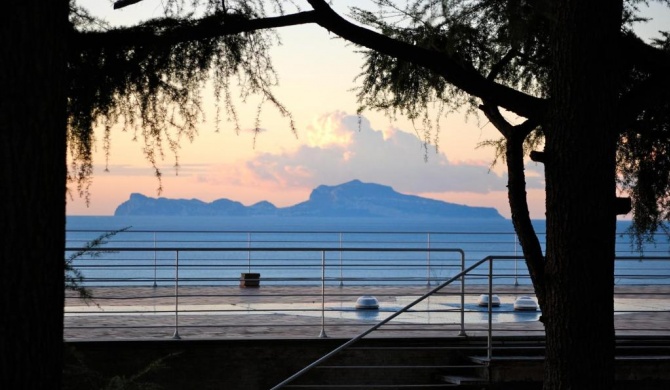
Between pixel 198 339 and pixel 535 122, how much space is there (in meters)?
4.74

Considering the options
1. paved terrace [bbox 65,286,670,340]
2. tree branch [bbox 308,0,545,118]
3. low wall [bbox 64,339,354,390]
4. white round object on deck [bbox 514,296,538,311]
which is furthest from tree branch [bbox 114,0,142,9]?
white round object on deck [bbox 514,296,538,311]

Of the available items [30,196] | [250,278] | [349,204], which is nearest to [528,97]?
[30,196]

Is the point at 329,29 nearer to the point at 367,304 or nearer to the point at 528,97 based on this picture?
the point at 528,97

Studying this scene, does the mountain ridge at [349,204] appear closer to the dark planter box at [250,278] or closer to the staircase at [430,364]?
the dark planter box at [250,278]

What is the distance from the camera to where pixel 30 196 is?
3.71m

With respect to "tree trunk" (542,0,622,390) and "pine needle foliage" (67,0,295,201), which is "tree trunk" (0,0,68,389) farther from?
"tree trunk" (542,0,622,390)

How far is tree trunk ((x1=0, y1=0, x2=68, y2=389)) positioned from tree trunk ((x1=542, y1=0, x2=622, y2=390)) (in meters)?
3.47

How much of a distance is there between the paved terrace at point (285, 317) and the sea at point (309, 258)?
39 centimetres

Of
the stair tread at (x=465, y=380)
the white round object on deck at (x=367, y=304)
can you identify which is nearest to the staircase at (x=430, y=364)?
the stair tread at (x=465, y=380)

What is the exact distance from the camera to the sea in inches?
437

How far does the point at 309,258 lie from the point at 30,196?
68.6 m

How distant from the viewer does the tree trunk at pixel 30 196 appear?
3.68 metres

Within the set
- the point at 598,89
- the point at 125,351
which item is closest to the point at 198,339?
the point at 125,351

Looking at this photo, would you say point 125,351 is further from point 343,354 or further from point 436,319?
point 436,319
